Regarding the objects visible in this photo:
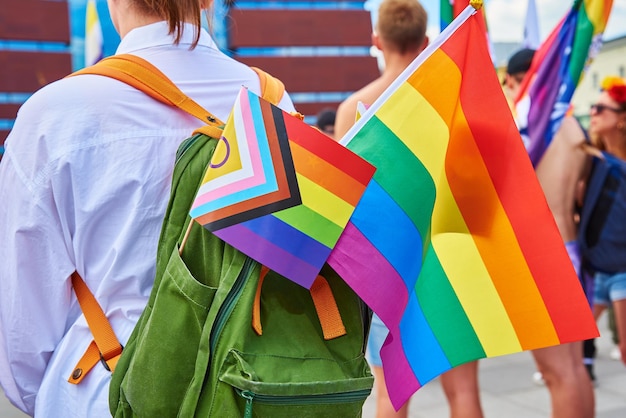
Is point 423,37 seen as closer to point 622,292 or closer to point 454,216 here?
point 622,292

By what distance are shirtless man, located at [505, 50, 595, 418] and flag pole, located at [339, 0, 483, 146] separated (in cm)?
190

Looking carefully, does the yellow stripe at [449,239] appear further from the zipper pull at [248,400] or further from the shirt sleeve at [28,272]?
the shirt sleeve at [28,272]

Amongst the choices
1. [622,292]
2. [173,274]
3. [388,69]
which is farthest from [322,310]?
[622,292]

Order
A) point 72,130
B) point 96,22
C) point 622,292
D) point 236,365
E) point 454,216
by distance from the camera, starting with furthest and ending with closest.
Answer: point 96,22, point 622,292, point 454,216, point 72,130, point 236,365

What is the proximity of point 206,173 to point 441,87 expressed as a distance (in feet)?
1.77

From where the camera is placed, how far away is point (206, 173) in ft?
4.17

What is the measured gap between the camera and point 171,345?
4.17 feet

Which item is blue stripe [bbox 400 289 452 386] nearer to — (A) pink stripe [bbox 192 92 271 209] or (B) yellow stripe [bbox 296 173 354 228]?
(B) yellow stripe [bbox 296 173 354 228]

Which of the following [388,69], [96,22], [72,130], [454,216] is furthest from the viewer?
[96,22]

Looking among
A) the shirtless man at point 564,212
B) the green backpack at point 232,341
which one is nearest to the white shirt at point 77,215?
the green backpack at point 232,341

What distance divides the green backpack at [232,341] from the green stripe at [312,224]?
87mm

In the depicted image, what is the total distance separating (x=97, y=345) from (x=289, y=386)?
1.53ft

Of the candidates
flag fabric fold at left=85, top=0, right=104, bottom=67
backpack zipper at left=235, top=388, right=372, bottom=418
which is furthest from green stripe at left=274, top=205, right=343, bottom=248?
flag fabric fold at left=85, top=0, right=104, bottom=67

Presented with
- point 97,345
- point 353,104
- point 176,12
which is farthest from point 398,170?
point 353,104
